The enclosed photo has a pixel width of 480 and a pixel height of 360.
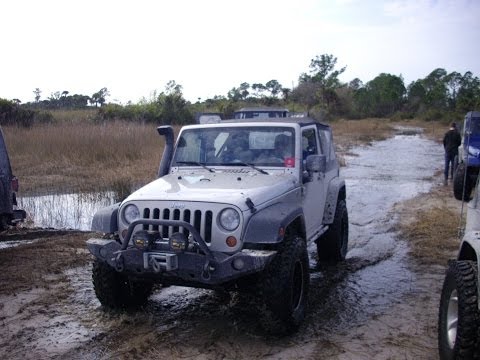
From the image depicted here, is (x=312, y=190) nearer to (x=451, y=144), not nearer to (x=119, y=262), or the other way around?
(x=119, y=262)

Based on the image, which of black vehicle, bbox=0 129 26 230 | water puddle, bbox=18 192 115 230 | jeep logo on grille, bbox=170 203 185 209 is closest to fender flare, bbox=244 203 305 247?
jeep logo on grille, bbox=170 203 185 209

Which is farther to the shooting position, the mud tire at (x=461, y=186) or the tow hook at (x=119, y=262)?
the mud tire at (x=461, y=186)

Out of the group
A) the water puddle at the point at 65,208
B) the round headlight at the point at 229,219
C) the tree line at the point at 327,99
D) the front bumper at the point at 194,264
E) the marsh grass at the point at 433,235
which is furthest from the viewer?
the tree line at the point at 327,99

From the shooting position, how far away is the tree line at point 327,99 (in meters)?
32.0

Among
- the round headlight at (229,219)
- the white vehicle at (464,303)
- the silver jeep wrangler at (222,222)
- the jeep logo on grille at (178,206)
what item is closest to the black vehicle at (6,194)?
the silver jeep wrangler at (222,222)

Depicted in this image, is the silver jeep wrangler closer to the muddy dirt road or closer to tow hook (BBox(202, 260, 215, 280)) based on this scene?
tow hook (BBox(202, 260, 215, 280))

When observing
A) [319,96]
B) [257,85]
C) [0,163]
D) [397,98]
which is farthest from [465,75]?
[0,163]

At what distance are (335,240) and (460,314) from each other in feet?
11.4

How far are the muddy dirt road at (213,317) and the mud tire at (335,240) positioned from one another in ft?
0.69

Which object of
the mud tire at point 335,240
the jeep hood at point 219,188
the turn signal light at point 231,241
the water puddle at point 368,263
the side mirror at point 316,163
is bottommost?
the water puddle at point 368,263

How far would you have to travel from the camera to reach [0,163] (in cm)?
716

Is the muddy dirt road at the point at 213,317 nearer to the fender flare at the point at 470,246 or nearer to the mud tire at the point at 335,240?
the mud tire at the point at 335,240

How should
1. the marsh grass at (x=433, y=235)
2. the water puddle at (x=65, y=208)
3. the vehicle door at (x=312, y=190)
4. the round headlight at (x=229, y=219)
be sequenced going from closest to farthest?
the round headlight at (x=229, y=219)
the vehicle door at (x=312, y=190)
the marsh grass at (x=433, y=235)
the water puddle at (x=65, y=208)

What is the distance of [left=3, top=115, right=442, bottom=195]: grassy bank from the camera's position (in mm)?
13969
